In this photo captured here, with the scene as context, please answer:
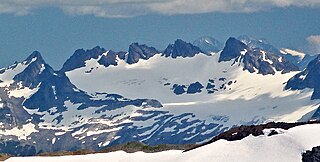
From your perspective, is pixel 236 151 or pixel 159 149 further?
pixel 159 149

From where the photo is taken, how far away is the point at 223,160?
112 metres

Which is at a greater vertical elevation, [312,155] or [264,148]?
[264,148]

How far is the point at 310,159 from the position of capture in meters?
106

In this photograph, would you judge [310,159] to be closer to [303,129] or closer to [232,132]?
[303,129]

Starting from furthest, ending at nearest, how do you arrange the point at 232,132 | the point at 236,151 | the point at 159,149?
1. the point at 159,149
2. the point at 232,132
3. the point at 236,151

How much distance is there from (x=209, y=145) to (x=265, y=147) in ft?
36.7

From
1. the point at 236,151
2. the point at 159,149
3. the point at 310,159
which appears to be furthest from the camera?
the point at 159,149

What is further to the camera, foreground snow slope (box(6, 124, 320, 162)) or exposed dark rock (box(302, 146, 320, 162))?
foreground snow slope (box(6, 124, 320, 162))

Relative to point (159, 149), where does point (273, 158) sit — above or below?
below

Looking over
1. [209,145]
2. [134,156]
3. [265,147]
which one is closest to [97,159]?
[134,156]

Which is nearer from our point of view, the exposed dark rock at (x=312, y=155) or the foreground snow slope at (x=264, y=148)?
the exposed dark rock at (x=312, y=155)

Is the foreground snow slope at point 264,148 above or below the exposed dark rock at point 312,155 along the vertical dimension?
above

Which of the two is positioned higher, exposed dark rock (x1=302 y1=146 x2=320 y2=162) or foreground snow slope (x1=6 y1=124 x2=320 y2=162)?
foreground snow slope (x1=6 y1=124 x2=320 y2=162)

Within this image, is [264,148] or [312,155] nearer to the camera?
[312,155]
